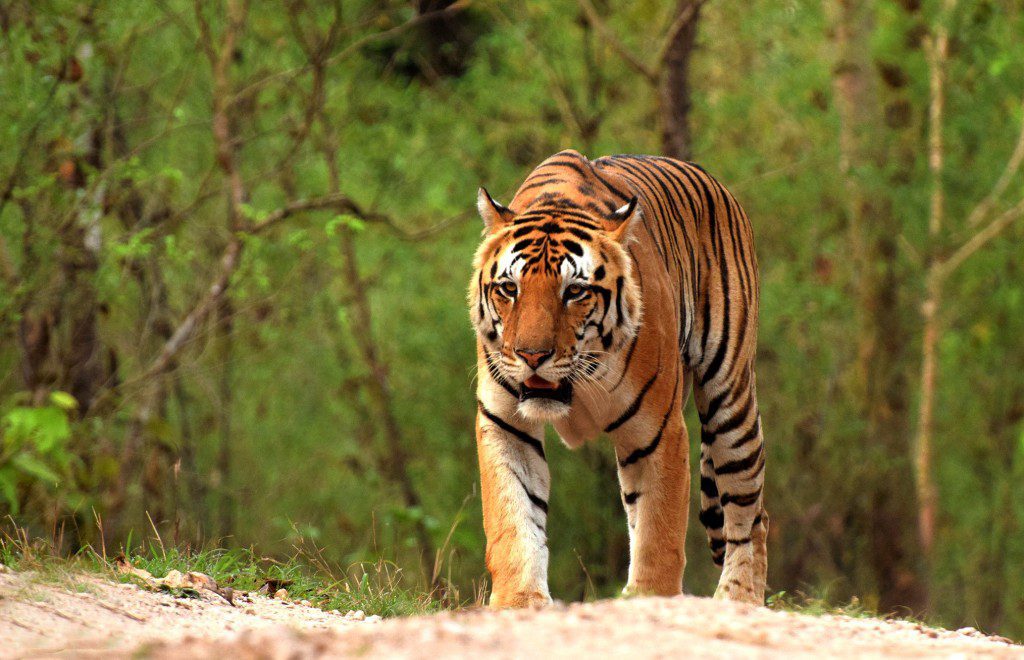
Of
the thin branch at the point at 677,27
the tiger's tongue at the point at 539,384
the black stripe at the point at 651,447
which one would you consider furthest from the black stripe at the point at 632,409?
the thin branch at the point at 677,27

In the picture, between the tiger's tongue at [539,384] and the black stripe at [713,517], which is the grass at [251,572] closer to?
the tiger's tongue at [539,384]

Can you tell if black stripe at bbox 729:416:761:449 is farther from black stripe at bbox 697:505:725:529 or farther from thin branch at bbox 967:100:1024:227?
thin branch at bbox 967:100:1024:227

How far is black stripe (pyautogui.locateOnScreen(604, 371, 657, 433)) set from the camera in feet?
16.9

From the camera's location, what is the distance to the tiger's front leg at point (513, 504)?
4.79 metres

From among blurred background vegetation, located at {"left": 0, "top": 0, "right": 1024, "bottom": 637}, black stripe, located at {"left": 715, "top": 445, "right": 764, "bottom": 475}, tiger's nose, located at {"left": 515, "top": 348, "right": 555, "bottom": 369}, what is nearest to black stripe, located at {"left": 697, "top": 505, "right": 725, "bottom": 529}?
black stripe, located at {"left": 715, "top": 445, "right": 764, "bottom": 475}

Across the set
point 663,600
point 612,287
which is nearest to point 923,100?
point 612,287

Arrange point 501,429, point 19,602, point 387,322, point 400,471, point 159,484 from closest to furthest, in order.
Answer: point 19,602 → point 501,429 → point 159,484 → point 400,471 → point 387,322

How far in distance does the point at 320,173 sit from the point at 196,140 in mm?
1390

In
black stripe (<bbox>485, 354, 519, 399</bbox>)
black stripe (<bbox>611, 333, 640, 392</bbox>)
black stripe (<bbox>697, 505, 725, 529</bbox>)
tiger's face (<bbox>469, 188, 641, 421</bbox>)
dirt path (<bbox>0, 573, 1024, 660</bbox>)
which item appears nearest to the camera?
dirt path (<bbox>0, 573, 1024, 660</bbox>)

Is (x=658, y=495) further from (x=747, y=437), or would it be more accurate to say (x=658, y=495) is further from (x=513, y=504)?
(x=747, y=437)

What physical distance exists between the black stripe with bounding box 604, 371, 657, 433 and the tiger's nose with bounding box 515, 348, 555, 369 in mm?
521

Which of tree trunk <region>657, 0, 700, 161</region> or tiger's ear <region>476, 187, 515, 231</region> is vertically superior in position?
tree trunk <region>657, 0, 700, 161</region>

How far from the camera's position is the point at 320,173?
13305mm

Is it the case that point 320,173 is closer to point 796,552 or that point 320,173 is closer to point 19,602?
point 796,552
